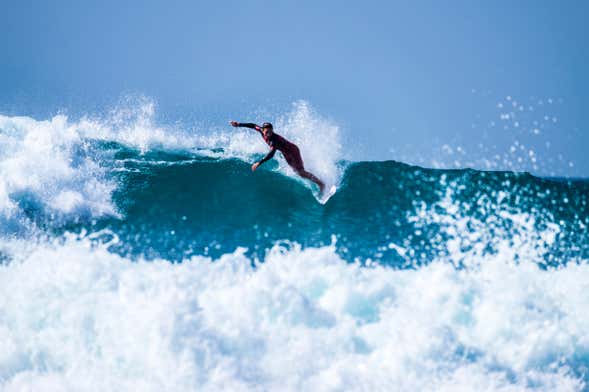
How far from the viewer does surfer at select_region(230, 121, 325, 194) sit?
23.8ft

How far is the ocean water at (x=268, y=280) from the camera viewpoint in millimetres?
4031

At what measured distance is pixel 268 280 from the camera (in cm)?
508

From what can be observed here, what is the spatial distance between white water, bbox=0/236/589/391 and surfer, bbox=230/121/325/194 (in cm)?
231

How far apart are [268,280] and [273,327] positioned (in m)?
0.69

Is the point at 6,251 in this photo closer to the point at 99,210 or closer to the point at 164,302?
the point at 99,210

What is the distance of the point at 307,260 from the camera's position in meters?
5.68

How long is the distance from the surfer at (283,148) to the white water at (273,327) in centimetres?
231

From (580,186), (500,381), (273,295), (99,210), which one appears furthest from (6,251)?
(580,186)

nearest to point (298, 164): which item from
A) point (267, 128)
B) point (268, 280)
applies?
point (267, 128)

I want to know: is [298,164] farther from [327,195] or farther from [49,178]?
[49,178]

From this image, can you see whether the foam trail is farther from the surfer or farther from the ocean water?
the surfer

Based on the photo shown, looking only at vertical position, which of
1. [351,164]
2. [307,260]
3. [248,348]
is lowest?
[248,348]

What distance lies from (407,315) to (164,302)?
7.48ft

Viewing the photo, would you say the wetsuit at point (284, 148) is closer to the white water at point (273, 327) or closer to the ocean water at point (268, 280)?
the ocean water at point (268, 280)
